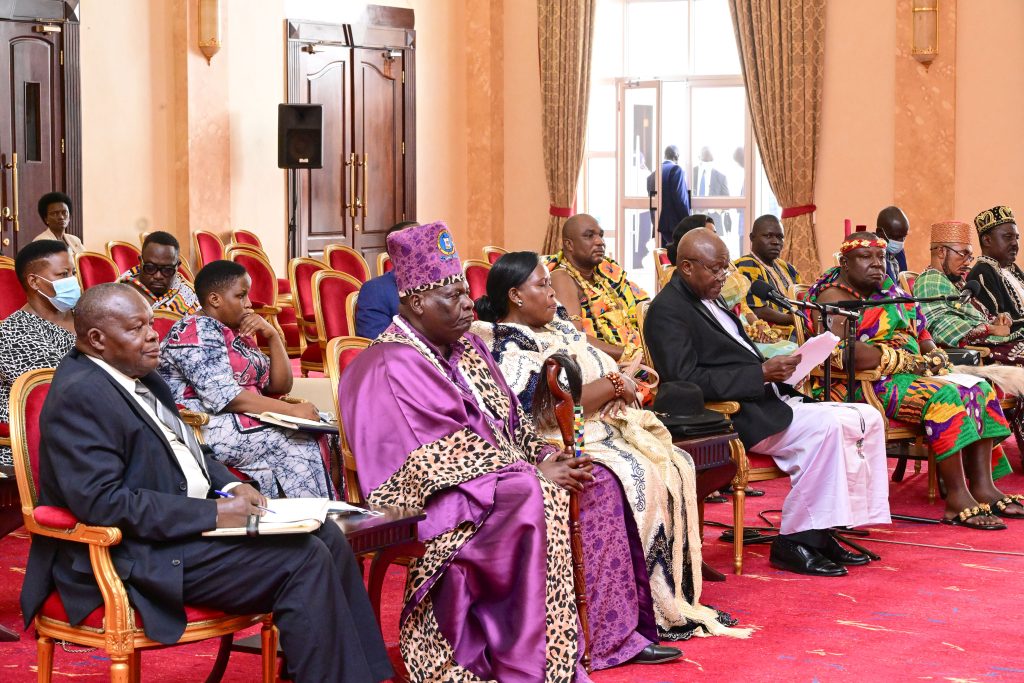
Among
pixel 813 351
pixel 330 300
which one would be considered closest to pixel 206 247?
pixel 330 300

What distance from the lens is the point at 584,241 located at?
5.60 m

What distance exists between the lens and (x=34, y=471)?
307 centimetres

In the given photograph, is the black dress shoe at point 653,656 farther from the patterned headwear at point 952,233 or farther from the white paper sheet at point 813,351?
the patterned headwear at point 952,233

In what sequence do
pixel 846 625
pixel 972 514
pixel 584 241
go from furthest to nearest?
pixel 972 514 < pixel 584 241 < pixel 846 625

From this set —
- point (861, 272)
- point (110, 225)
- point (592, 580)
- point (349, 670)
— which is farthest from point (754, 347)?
point (110, 225)

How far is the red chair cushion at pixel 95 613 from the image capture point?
2883 mm

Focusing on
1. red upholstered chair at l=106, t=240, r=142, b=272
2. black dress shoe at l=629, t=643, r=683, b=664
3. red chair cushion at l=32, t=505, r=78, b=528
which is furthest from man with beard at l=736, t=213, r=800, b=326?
red chair cushion at l=32, t=505, r=78, b=528

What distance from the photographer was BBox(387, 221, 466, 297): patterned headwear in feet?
11.6

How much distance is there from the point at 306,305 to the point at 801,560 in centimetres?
375

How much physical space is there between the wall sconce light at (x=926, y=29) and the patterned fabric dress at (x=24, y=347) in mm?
8420

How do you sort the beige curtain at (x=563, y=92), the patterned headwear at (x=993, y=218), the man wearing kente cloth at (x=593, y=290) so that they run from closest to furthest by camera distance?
the man wearing kente cloth at (x=593, y=290), the patterned headwear at (x=993, y=218), the beige curtain at (x=563, y=92)

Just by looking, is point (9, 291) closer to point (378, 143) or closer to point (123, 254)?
point (123, 254)

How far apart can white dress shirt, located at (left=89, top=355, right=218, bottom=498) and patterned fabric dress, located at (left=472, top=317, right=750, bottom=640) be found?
43.3 inches

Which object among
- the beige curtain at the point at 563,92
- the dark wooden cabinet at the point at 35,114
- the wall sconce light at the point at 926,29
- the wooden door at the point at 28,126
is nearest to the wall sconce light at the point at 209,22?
the dark wooden cabinet at the point at 35,114
